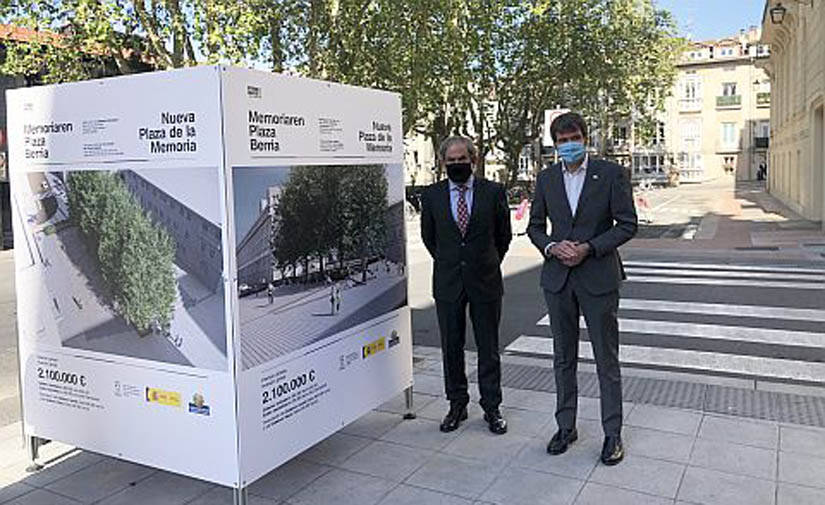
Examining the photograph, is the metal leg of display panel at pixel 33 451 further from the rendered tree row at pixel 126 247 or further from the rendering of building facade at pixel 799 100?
the rendering of building facade at pixel 799 100

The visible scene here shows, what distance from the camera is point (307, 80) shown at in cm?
389

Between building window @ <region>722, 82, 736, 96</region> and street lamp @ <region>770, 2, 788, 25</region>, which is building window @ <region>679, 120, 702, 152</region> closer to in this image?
building window @ <region>722, 82, 736, 96</region>

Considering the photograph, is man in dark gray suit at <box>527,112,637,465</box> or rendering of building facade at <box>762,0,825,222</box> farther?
rendering of building facade at <box>762,0,825,222</box>

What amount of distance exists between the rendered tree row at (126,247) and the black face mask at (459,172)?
6.47ft

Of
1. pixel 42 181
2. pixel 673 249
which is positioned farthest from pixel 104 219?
pixel 673 249

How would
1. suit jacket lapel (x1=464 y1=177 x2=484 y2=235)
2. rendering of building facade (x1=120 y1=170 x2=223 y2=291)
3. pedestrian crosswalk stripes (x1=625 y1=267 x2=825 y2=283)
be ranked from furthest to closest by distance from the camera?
pedestrian crosswalk stripes (x1=625 y1=267 x2=825 y2=283) < suit jacket lapel (x1=464 y1=177 x2=484 y2=235) < rendering of building facade (x1=120 y1=170 x2=223 y2=291)

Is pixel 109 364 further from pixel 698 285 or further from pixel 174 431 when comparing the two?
pixel 698 285

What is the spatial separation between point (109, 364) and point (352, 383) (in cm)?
139

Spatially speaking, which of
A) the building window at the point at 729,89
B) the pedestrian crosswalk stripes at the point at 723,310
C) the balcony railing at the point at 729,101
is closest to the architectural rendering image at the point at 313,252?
the pedestrian crosswalk stripes at the point at 723,310

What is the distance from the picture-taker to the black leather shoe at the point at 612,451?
4.22m

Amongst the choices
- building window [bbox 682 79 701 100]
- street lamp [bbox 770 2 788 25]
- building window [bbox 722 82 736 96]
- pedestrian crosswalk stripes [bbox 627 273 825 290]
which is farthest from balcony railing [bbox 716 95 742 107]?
pedestrian crosswalk stripes [bbox 627 273 825 290]

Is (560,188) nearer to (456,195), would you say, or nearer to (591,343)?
(456,195)

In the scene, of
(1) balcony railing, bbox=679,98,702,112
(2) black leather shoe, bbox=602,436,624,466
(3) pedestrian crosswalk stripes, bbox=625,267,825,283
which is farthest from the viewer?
(1) balcony railing, bbox=679,98,702,112

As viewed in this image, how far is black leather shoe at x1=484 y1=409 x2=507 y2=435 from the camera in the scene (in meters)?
4.79
